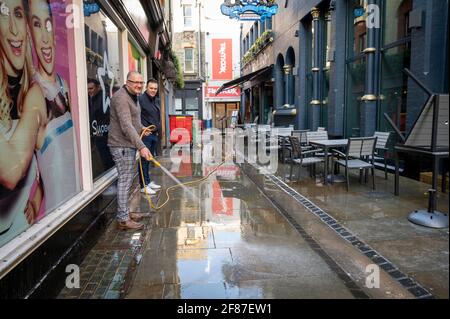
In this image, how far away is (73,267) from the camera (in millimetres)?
3639

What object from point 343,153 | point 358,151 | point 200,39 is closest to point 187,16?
point 200,39

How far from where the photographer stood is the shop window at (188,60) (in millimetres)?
34656

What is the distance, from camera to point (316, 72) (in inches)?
525

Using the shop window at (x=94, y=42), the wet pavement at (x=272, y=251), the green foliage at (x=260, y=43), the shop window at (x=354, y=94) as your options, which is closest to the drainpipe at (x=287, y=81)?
the green foliage at (x=260, y=43)

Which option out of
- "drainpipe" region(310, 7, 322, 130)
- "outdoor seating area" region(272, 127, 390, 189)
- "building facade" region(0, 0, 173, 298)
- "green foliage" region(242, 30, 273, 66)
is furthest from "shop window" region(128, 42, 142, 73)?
"green foliage" region(242, 30, 273, 66)

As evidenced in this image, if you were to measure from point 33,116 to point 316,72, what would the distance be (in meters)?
11.4

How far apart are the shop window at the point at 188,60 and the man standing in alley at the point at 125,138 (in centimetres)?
3111

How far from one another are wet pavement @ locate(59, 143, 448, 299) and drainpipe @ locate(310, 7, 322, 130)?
716 cm

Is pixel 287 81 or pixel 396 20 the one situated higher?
pixel 396 20

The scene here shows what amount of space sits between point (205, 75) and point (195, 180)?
28856mm

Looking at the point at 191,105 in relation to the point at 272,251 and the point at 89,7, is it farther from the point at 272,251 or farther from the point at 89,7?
the point at 272,251

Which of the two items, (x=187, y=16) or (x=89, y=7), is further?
(x=187, y=16)

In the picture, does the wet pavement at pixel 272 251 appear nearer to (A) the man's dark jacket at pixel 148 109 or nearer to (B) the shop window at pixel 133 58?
(A) the man's dark jacket at pixel 148 109
